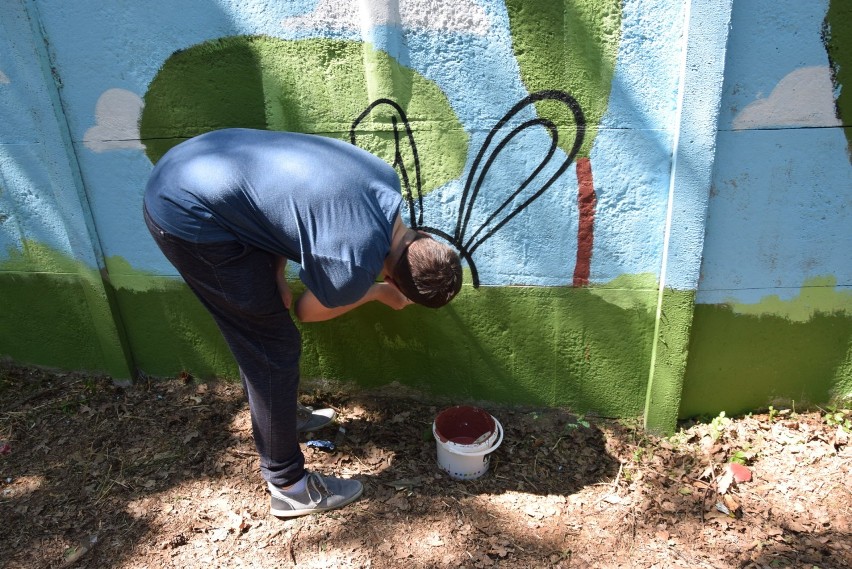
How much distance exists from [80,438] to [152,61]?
184cm

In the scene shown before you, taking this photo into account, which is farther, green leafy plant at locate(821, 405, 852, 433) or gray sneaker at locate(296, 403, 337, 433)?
gray sneaker at locate(296, 403, 337, 433)

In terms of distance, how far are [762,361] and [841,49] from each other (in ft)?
4.37

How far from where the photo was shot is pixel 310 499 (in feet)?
7.93

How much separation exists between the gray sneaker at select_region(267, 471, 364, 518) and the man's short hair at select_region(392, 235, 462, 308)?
98cm

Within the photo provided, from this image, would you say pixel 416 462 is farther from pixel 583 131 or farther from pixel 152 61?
pixel 152 61

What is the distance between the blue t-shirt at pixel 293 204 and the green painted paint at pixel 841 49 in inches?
68.5

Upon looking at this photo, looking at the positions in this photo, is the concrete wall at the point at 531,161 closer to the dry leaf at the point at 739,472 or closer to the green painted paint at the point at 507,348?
the green painted paint at the point at 507,348

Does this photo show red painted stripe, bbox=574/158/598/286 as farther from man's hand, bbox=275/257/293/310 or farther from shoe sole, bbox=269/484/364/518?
shoe sole, bbox=269/484/364/518

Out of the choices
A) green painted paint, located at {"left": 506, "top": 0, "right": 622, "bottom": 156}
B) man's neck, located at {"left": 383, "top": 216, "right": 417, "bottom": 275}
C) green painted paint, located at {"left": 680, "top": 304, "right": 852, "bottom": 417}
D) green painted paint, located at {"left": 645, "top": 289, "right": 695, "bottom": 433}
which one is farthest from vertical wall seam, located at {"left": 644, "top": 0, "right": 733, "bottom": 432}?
man's neck, located at {"left": 383, "top": 216, "right": 417, "bottom": 275}

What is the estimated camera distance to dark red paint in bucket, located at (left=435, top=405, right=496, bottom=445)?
8.82 ft

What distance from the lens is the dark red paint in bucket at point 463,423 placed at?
269 centimetres

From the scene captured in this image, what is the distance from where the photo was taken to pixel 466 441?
8.80ft

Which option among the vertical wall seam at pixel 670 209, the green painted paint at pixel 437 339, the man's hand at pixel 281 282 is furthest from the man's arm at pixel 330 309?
the vertical wall seam at pixel 670 209

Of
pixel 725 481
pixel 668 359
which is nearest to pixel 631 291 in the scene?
pixel 668 359
